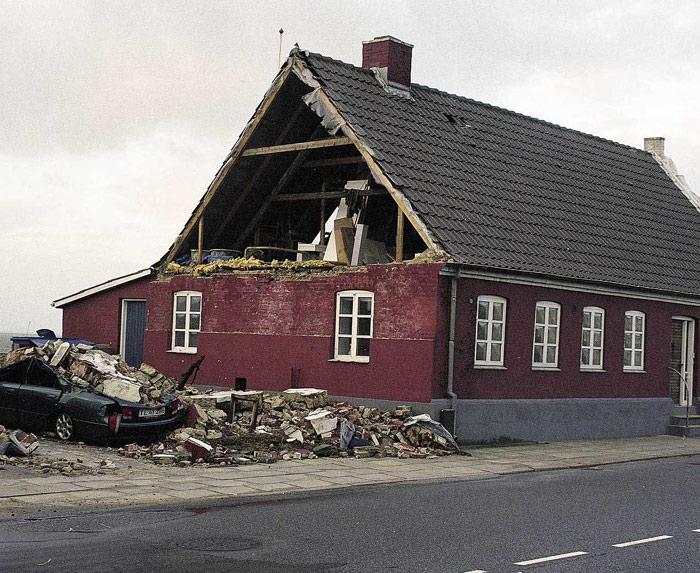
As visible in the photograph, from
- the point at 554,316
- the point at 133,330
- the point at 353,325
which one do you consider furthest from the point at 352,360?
the point at 133,330

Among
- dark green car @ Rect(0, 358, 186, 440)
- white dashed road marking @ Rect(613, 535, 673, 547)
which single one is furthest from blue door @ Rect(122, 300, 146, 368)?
white dashed road marking @ Rect(613, 535, 673, 547)

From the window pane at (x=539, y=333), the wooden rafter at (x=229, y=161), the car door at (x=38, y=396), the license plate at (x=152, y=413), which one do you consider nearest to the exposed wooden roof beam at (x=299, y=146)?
the wooden rafter at (x=229, y=161)

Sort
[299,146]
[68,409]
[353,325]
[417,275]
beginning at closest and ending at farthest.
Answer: [68,409] → [417,275] → [353,325] → [299,146]

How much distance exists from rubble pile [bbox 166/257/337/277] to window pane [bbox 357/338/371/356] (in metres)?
1.95

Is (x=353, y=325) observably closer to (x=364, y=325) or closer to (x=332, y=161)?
(x=364, y=325)

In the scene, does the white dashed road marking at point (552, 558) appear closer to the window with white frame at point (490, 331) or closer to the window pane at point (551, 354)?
the window with white frame at point (490, 331)

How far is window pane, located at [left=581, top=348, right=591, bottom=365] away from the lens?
26.9m

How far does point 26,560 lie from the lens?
9359 millimetres

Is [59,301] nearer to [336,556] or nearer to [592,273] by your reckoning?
[592,273]

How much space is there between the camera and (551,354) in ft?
84.8

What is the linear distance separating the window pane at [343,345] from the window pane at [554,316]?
5.10m

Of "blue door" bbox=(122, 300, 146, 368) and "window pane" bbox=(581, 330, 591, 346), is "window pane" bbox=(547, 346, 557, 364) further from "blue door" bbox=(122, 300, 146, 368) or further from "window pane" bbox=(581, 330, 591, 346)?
"blue door" bbox=(122, 300, 146, 368)

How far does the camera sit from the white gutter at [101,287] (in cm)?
2995

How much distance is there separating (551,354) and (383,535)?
49.5 feet
